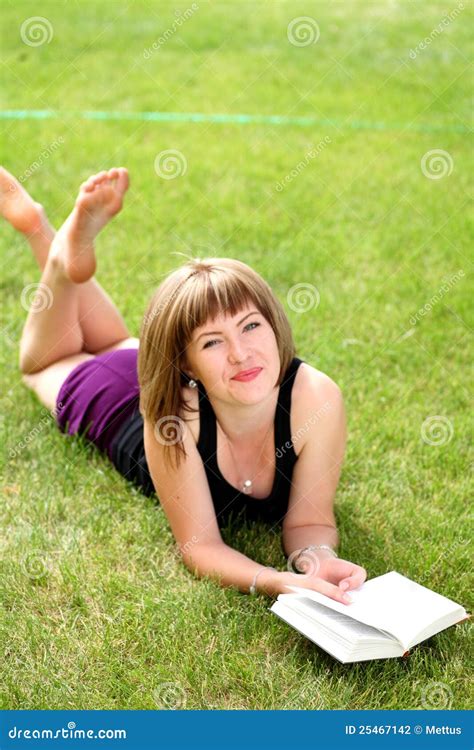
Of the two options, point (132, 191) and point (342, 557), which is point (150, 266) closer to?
point (132, 191)

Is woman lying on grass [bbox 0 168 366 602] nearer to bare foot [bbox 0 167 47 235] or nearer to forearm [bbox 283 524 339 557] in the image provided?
forearm [bbox 283 524 339 557]

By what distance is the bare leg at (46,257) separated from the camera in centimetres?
348

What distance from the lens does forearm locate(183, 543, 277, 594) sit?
8.48 feet

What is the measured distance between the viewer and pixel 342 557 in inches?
110

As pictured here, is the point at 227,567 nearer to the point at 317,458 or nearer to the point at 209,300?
the point at 317,458

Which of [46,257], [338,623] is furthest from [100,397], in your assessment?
[338,623]

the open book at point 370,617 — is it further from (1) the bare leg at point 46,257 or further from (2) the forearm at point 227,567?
(1) the bare leg at point 46,257

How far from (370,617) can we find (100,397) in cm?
138

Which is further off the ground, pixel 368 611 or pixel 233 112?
pixel 233 112

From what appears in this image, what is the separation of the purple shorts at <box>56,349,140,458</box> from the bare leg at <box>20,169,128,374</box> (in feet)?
0.44

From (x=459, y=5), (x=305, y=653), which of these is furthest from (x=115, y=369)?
(x=459, y=5)

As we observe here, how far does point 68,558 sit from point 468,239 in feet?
9.35

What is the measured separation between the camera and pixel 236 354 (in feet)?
8.32

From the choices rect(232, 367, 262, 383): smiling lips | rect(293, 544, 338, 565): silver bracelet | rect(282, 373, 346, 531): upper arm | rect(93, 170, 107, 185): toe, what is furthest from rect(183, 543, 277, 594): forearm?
rect(93, 170, 107, 185): toe
